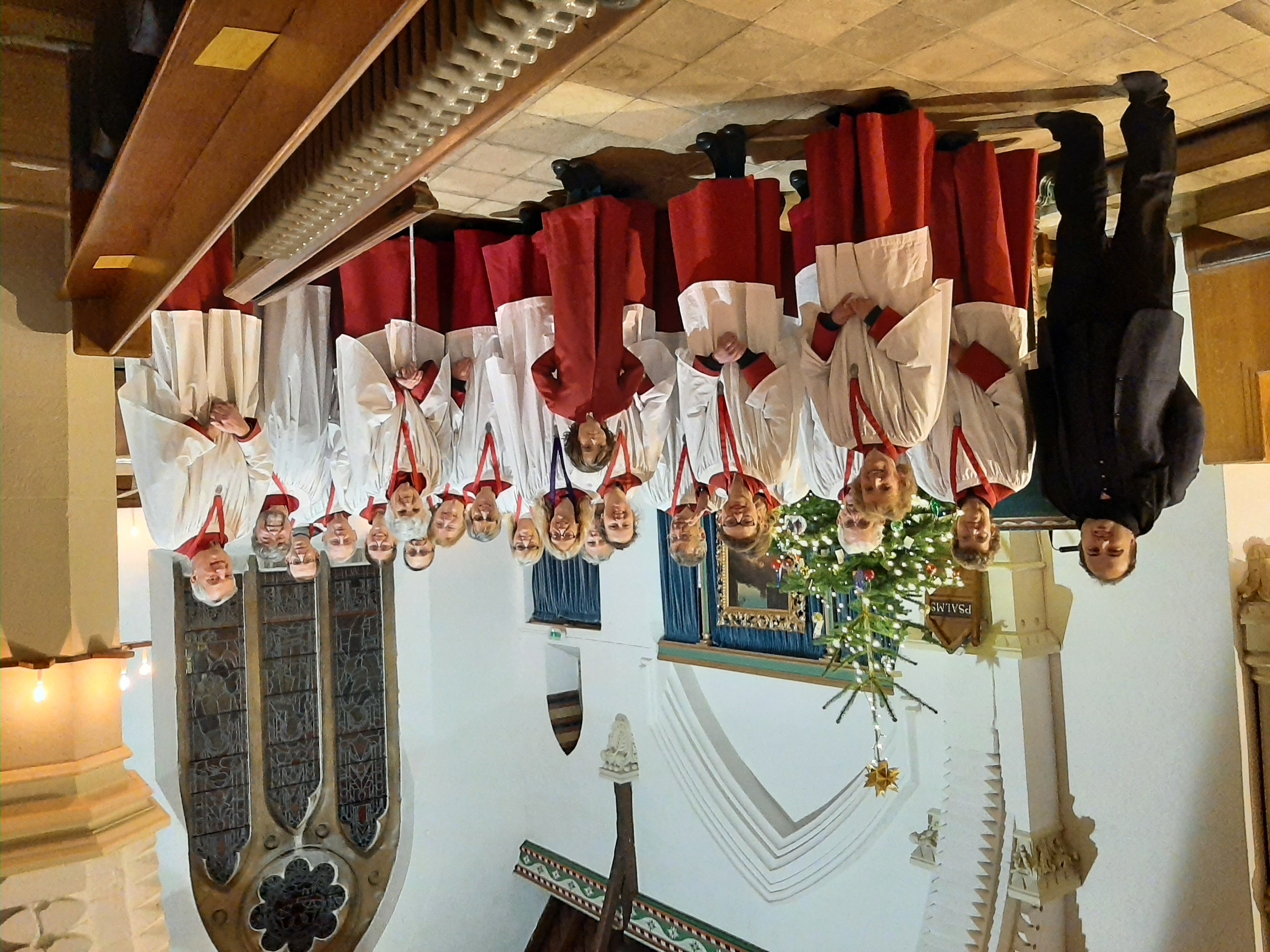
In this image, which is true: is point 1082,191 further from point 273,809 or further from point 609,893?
point 273,809

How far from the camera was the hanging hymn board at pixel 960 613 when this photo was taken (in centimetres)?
461

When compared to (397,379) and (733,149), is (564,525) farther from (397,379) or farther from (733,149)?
(733,149)

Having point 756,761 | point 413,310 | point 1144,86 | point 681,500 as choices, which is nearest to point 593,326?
point 681,500

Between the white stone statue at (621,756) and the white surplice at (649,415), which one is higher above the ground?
the white surplice at (649,415)

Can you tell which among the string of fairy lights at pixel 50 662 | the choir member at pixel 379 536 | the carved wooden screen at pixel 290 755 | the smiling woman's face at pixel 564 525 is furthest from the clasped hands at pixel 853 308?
the carved wooden screen at pixel 290 755

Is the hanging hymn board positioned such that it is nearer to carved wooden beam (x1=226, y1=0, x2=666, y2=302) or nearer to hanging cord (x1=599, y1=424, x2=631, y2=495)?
hanging cord (x1=599, y1=424, x2=631, y2=495)

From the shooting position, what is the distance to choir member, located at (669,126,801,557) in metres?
3.31

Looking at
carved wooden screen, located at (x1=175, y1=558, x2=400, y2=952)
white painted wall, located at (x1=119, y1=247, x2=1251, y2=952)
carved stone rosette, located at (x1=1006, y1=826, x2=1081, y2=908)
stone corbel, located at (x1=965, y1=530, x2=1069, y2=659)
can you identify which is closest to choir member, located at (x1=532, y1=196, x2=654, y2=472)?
stone corbel, located at (x1=965, y1=530, x2=1069, y2=659)

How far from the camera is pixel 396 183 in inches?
60.5

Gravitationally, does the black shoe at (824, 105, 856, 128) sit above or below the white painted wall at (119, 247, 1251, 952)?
above

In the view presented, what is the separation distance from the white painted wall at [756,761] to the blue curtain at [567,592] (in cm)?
18

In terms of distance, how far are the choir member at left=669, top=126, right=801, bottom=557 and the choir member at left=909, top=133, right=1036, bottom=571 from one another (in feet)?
1.86

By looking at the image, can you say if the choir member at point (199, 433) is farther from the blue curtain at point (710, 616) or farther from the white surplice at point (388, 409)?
the blue curtain at point (710, 616)

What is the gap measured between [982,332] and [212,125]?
100 inches
